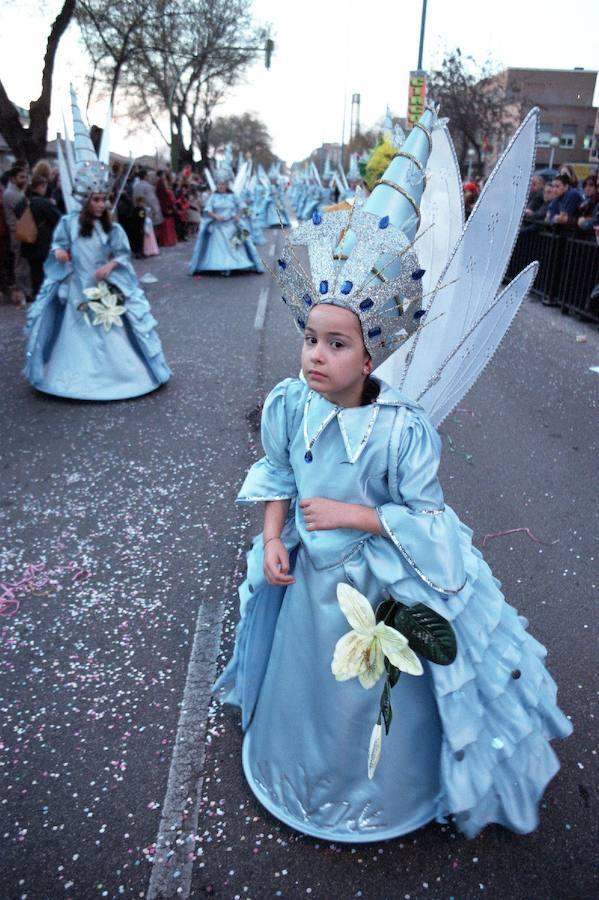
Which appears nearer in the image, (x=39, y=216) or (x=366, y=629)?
(x=366, y=629)

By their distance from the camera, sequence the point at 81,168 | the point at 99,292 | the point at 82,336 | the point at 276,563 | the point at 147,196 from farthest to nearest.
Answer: the point at 147,196, the point at 82,336, the point at 99,292, the point at 81,168, the point at 276,563

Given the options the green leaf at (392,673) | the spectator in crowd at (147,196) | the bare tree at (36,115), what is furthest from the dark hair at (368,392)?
the spectator in crowd at (147,196)

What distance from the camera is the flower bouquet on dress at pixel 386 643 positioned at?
65.9 inches

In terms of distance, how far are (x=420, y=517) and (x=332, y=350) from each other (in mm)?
443

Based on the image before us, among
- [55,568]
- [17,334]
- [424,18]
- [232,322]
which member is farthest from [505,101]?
[55,568]

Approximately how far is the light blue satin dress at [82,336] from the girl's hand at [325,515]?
4.52 metres

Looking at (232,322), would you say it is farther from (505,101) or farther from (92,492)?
(505,101)

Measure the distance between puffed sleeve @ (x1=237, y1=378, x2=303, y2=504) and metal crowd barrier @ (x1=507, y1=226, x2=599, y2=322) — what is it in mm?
7959

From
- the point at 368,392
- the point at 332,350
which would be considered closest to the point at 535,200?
the point at 368,392

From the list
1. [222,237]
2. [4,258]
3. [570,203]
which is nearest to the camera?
[570,203]

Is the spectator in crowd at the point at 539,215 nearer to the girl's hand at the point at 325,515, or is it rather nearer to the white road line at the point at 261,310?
the white road line at the point at 261,310

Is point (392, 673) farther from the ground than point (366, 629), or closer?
closer

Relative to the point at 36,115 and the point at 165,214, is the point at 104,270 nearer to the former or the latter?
the point at 36,115

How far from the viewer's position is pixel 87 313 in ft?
19.3
